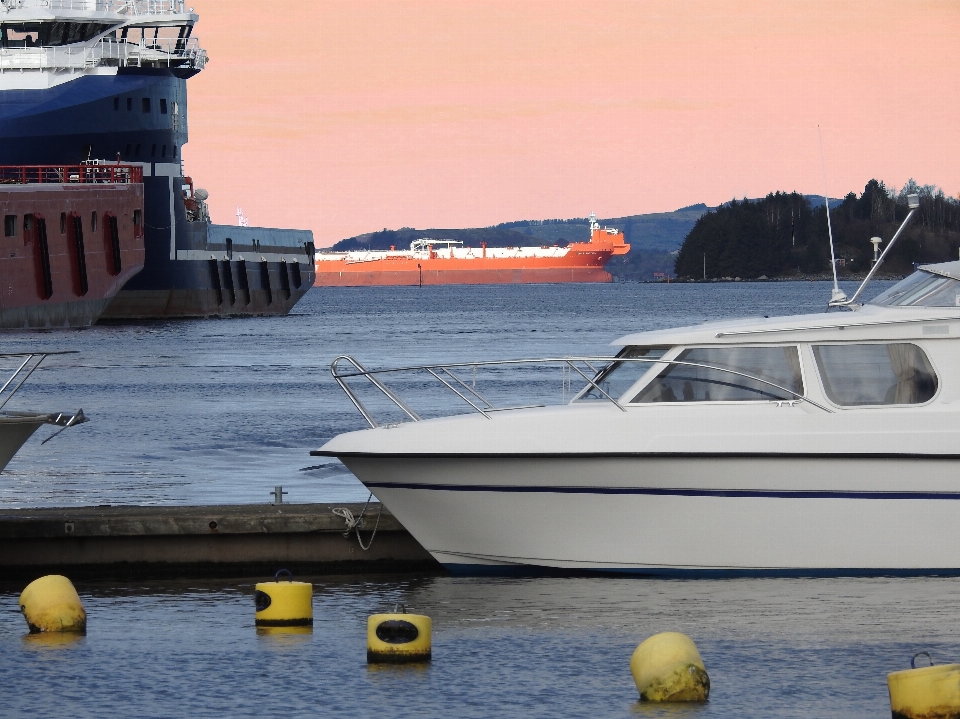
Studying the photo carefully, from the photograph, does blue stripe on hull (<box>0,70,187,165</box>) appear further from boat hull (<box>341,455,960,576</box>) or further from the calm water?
boat hull (<box>341,455,960,576</box>)

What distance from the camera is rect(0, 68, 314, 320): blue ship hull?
69688mm

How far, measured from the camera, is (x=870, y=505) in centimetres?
1200

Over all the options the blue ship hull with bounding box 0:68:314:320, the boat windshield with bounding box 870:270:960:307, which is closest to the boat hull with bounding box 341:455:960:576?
the boat windshield with bounding box 870:270:960:307

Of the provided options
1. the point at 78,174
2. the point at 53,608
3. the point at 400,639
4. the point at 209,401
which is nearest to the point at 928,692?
the point at 400,639

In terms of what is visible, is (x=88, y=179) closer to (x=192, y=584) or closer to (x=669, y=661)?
(x=192, y=584)

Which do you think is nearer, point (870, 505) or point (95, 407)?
point (870, 505)

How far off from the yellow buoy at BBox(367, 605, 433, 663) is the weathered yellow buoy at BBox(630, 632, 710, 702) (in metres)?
1.66

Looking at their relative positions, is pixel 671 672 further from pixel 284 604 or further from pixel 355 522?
pixel 355 522

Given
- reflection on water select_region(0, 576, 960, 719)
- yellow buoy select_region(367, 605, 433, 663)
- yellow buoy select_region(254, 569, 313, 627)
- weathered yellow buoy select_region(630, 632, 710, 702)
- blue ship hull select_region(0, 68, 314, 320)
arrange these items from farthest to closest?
1. blue ship hull select_region(0, 68, 314, 320)
2. yellow buoy select_region(254, 569, 313, 627)
3. yellow buoy select_region(367, 605, 433, 663)
4. reflection on water select_region(0, 576, 960, 719)
5. weathered yellow buoy select_region(630, 632, 710, 702)

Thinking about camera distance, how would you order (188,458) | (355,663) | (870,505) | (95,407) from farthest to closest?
1. (95,407)
2. (188,458)
3. (870,505)
4. (355,663)

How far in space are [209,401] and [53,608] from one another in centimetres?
2565

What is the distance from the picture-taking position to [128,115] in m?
72.9

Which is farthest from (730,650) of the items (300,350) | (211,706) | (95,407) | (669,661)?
(300,350)

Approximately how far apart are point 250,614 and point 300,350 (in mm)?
49781
